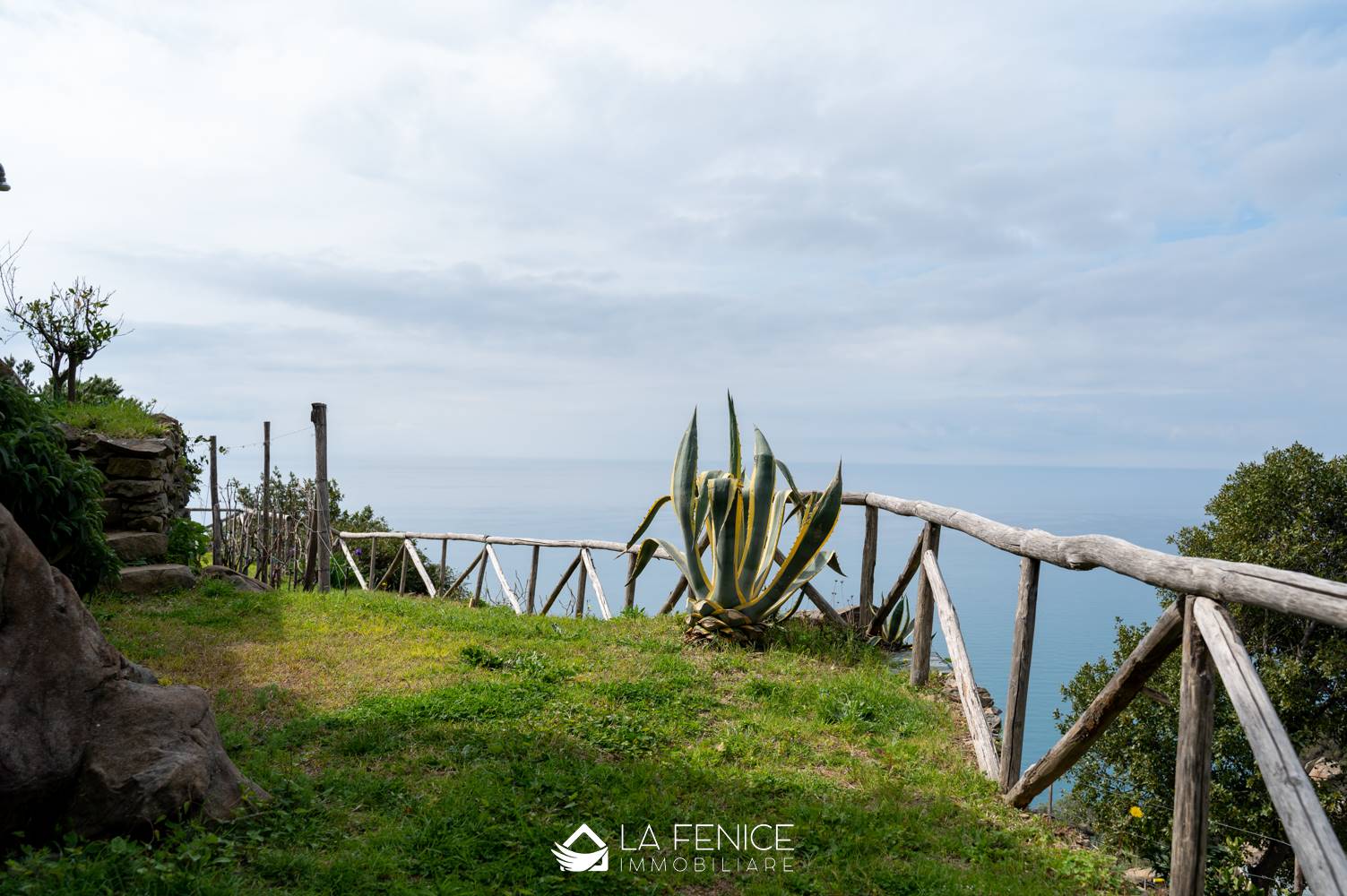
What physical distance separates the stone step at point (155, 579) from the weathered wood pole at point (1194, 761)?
31.7 feet

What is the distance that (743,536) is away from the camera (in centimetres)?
687

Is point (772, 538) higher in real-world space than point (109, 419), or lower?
lower

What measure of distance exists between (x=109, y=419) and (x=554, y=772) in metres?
9.21

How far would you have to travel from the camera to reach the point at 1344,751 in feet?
26.6

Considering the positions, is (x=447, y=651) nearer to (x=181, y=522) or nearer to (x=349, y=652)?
(x=349, y=652)

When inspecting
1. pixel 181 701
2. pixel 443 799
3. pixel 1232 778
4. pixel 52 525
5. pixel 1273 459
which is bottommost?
pixel 1232 778

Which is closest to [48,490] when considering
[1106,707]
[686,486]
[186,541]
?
[186,541]

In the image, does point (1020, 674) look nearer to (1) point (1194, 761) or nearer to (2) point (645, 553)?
(1) point (1194, 761)

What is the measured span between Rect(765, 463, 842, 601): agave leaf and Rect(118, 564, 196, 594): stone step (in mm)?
6759

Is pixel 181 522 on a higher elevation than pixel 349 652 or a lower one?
higher

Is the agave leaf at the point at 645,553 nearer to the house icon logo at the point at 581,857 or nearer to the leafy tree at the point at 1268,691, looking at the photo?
the house icon logo at the point at 581,857

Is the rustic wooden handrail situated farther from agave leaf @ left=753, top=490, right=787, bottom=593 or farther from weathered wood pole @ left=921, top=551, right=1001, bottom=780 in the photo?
agave leaf @ left=753, top=490, right=787, bottom=593

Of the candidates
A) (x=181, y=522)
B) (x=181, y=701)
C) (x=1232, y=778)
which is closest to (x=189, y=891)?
(x=181, y=701)

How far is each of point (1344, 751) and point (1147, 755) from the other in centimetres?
173
